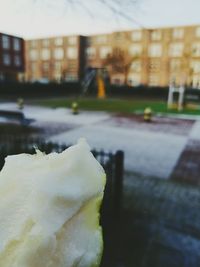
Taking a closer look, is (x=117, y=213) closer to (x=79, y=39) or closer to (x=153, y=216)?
(x=153, y=216)

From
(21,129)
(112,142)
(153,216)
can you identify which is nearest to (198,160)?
(112,142)

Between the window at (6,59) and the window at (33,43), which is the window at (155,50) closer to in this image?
the window at (6,59)

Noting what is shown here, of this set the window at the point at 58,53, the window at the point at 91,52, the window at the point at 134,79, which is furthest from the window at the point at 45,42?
the window at the point at 134,79

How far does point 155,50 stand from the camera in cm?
6575

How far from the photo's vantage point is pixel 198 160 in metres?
8.58

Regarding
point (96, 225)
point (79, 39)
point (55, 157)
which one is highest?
point (79, 39)

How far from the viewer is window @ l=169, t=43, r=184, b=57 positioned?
206 feet

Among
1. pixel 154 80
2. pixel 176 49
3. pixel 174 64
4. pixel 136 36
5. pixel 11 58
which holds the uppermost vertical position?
pixel 136 36

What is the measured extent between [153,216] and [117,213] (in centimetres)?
64

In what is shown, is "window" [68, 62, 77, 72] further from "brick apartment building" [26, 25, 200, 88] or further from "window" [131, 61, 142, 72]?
"window" [131, 61, 142, 72]

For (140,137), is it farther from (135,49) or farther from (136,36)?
(136,36)

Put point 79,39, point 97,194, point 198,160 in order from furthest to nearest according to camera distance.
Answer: point 79,39, point 198,160, point 97,194

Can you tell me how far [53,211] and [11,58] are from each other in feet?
211

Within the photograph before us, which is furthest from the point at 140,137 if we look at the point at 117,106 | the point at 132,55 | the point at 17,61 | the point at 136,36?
the point at 136,36
